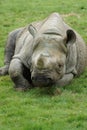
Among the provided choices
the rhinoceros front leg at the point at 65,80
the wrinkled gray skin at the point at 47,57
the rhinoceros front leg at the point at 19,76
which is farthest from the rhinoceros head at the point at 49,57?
the rhinoceros front leg at the point at 19,76

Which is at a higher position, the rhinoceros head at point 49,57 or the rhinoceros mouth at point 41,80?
the rhinoceros head at point 49,57

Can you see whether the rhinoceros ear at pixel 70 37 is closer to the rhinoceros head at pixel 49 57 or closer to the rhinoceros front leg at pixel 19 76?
the rhinoceros head at pixel 49 57

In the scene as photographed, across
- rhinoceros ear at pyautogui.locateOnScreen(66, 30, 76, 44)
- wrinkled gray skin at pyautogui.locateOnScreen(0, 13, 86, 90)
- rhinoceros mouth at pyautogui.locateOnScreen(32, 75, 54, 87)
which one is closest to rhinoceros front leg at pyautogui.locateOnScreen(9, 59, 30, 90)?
wrinkled gray skin at pyautogui.locateOnScreen(0, 13, 86, 90)

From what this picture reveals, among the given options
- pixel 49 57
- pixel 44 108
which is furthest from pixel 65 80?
pixel 44 108

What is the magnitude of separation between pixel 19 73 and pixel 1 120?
2042mm

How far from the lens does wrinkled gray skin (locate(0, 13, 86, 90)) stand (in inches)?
400

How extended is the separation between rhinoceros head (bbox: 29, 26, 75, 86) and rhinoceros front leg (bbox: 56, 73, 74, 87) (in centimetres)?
37

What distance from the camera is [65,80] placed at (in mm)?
11188

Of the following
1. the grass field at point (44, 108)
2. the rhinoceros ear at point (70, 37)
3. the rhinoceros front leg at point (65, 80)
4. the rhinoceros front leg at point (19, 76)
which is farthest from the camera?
the rhinoceros front leg at point (19, 76)

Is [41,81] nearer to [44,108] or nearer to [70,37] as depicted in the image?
[44,108]

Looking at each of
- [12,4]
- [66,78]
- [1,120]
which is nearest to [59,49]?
[66,78]

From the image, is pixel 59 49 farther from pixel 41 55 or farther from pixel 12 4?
pixel 12 4

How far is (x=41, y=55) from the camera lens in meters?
10.2

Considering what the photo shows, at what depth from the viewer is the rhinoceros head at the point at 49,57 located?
1010cm
